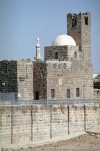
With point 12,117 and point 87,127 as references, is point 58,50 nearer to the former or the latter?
point 87,127

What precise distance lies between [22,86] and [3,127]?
968 centimetres

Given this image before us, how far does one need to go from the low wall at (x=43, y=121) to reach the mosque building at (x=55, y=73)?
14.7ft

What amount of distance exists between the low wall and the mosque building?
177 inches

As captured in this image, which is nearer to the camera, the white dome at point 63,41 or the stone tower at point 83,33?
the white dome at point 63,41

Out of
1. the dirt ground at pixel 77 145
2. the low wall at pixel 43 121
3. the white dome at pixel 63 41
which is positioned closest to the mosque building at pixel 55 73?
the white dome at pixel 63 41

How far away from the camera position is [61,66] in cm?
4225

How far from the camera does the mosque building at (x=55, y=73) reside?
40.8m

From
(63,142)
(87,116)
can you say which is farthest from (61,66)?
(63,142)

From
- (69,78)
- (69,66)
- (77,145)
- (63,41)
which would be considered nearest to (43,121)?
(77,145)

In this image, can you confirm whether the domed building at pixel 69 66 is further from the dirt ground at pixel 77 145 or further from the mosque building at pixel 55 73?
the dirt ground at pixel 77 145

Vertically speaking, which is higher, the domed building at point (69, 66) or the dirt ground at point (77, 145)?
the domed building at point (69, 66)

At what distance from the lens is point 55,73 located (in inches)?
1645

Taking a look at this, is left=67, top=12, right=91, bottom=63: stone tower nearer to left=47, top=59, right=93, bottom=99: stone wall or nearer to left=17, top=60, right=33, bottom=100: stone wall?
left=47, top=59, right=93, bottom=99: stone wall

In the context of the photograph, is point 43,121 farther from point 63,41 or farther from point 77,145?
point 63,41
